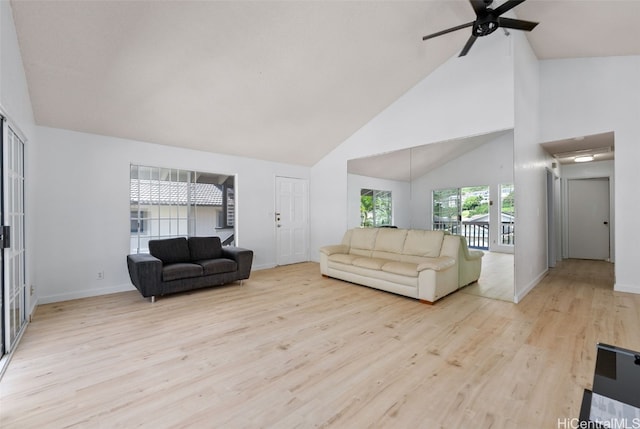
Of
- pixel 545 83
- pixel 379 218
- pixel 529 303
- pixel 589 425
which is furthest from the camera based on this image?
pixel 379 218

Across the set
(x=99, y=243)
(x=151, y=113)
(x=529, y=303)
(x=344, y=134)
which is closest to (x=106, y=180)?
(x=99, y=243)

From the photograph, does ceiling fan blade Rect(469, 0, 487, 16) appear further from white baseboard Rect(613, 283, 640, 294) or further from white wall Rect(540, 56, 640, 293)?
white baseboard Rect(613, 283, 640, 294)

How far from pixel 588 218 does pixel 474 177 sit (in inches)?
180

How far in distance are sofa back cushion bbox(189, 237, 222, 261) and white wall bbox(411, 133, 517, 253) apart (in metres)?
3.38

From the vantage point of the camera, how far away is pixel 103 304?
3707mm

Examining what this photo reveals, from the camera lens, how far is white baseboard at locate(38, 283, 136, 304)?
12.2ft

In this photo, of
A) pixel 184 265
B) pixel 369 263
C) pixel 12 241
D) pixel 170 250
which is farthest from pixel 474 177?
pixel 12 241

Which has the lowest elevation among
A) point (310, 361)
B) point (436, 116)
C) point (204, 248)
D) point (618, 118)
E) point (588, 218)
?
point (310, 361)

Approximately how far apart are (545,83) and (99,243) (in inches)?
298

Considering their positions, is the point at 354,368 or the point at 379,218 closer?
the point at 354,368

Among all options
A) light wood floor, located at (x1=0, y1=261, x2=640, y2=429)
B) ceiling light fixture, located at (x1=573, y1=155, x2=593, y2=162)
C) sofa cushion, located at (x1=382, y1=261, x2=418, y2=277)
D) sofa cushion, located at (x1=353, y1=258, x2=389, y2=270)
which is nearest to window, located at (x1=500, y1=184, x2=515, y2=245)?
light wood floor, located at (x1=0, y1=261, x2=640, y2=429)

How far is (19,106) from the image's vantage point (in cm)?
278

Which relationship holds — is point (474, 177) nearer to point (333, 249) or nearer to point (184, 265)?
point (333, 249)

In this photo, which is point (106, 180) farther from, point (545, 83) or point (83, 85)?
point (545, 83)
